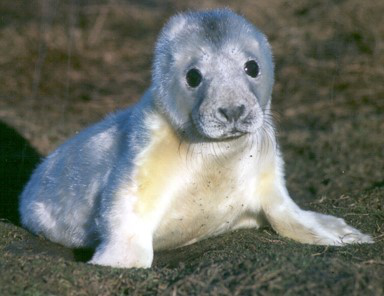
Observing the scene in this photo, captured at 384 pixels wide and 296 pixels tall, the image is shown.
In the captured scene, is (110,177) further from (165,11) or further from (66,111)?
(165,11)

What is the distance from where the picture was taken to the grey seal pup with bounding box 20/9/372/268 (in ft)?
17.4

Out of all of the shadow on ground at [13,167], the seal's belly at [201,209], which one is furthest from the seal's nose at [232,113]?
the shadow on ground at [13,167]

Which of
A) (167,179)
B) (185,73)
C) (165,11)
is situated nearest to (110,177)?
(167,179)

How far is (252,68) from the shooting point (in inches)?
218

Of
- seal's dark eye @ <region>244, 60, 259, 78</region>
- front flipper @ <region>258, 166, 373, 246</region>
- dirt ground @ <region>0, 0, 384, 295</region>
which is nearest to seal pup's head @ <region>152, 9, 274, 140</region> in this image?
seal's dark eye @ <region>244, 60, 259, 78</region>

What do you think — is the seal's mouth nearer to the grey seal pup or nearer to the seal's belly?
the grey seal pup

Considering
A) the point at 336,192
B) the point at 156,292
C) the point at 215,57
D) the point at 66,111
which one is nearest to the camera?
the point at 156,292

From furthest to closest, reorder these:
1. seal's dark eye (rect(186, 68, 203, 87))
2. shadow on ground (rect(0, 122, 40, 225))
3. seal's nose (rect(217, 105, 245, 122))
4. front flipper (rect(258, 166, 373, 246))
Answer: shadow on ground (rect(0, 122, 40, 225)), front flipper (rect(258, 166, 373, 246)), seal's dark eye (rect(186, 68, 203, 87)), seal's nose (rect(217, 105, 245, 122))

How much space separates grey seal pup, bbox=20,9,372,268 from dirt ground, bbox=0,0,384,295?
0.67 ft

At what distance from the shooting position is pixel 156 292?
4492mm

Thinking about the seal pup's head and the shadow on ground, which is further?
the shadow on ground

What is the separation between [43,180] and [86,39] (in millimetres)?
6999

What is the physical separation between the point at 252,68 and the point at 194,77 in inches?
15.4

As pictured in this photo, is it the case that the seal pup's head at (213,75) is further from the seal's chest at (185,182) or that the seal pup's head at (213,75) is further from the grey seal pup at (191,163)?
the seal's chest at (185,182)
